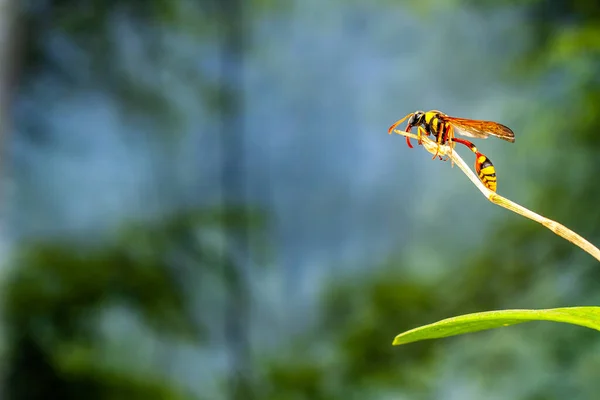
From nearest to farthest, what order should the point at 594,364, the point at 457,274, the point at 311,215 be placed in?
the point at 594,364 → the point at 457,274 → the point at 311,215

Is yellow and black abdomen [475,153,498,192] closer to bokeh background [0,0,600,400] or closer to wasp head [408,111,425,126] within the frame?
wasp head [408,111,425,126]

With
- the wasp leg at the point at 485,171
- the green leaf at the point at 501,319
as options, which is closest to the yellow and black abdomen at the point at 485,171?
the wasp leg at the point at 485,171

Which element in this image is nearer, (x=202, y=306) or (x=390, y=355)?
(x=390, y=355)

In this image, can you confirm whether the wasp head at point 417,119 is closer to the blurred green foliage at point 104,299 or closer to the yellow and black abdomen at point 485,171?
the yellow and black abdomen at point 485,171

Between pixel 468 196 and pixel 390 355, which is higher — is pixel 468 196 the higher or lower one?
the higher one

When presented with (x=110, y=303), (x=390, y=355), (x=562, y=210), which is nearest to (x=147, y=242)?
(x=110, y=303)

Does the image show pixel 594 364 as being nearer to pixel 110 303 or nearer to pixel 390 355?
pixel 390 355

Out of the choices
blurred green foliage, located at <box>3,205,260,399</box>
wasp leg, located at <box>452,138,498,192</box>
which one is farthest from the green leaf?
blurred green foliage, located at <box>3,205,260,399</box>
